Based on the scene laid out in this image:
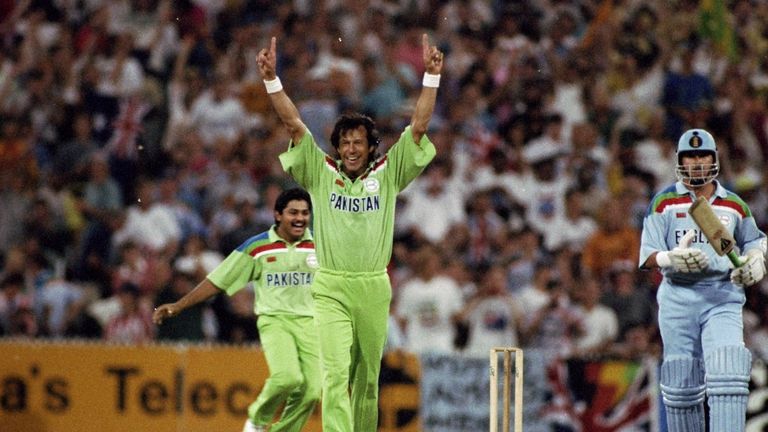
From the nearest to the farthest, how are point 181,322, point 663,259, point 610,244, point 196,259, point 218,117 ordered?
point 663,259 < point 181,322 < point 196,259 < point 610,244 < point 218,117

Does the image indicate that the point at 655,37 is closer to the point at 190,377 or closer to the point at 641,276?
the point at 641,276

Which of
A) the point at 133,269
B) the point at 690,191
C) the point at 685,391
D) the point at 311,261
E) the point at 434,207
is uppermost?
the point at 434,207

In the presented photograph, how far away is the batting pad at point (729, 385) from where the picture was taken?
10.1 meters

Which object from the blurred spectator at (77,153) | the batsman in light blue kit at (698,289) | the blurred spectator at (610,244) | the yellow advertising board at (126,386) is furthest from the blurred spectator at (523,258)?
the batsman in light blue kit at (698,289)

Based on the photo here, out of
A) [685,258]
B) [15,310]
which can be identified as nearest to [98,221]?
[15,310]

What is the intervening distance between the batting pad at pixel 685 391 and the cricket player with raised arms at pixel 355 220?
6.54 ft

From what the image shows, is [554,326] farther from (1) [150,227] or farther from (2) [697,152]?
(2) [697,152]

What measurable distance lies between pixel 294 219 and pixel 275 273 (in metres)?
0.47

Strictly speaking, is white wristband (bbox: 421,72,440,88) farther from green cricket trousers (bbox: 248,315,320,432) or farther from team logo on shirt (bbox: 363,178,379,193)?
green cricket trousers (bbox: 248,315,320,432)

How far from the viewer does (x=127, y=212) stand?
1725cm

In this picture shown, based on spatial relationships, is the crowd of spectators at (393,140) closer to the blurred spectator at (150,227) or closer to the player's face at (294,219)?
the blurred spectator at (150,227)

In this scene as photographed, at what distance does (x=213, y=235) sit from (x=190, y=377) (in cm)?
222

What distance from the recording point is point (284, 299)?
12.5 m

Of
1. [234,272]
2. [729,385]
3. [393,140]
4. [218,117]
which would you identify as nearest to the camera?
[729,385]
